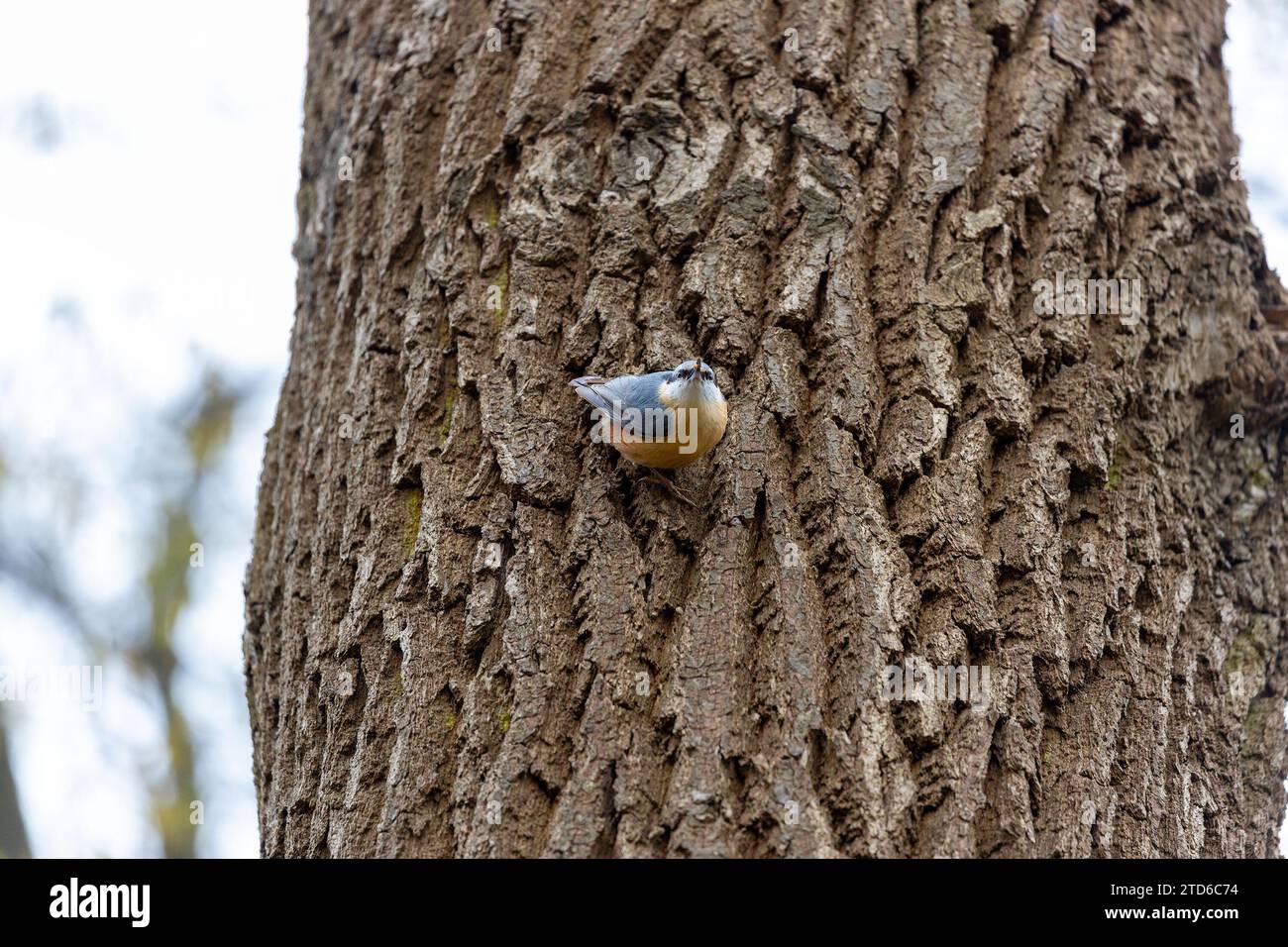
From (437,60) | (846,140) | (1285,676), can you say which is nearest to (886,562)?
(846,140)

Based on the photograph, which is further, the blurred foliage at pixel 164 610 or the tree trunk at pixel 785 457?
the blurred foliage at pixel 164 610

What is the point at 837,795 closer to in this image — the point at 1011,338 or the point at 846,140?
the point at 1011,338

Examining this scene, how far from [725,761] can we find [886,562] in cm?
59

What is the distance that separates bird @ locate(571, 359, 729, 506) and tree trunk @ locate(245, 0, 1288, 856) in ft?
0.30

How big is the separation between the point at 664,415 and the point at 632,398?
0.17 metres

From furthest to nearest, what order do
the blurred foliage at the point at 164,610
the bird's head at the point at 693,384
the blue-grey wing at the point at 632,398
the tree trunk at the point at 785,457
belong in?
1. the blurred foliage at the point at 164,610
2. the bird's head at the point at 693,384
3. the blue-grey wing at the point at 632,398
4. the tree trunk at the point at 785,457

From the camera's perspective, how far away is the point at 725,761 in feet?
6.72

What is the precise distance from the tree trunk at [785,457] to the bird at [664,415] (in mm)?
90

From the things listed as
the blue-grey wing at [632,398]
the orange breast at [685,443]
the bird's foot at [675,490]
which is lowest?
the bird's foot at [675,490]

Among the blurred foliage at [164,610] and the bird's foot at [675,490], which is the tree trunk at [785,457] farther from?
the blurred foliage at [164,610]

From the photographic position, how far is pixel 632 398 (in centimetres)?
241

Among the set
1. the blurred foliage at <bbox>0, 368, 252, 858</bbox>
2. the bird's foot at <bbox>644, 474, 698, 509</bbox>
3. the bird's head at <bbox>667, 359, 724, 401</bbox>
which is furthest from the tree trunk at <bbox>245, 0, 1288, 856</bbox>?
the blurred foliage at <bbox>0, 368, 252, 858</bbox>

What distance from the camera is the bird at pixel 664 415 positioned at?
7.56 ft

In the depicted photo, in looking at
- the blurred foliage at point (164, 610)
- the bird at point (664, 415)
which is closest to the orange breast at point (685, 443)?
the bird at point (664, 415)
